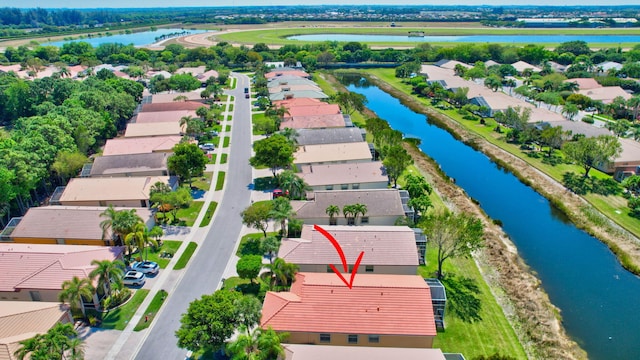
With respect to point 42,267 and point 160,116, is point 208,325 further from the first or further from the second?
point 160,116

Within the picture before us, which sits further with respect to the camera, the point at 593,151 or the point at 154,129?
the point at 154,129

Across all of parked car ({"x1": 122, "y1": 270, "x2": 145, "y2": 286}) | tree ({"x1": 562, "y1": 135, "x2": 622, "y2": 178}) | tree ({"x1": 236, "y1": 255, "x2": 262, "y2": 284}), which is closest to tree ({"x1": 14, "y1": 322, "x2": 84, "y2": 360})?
parked car ({"x1": 122, "y1": 270, "x2": 145, "y2": 286})

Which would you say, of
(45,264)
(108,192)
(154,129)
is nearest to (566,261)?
(45,264)

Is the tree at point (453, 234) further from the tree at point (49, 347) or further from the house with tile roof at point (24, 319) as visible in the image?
the house with tile roof at point (24, 319)

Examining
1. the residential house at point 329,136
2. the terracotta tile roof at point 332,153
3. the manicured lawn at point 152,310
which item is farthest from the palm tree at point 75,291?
the residential house at point 329,136

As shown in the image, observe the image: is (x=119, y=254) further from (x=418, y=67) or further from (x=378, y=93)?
(x=418, y=67)

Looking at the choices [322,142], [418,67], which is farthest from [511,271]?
[418,67]
